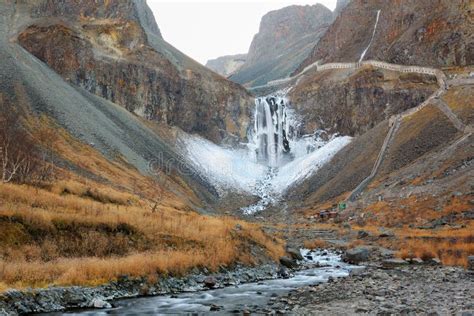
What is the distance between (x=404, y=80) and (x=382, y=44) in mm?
21518

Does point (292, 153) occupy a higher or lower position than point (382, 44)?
lower

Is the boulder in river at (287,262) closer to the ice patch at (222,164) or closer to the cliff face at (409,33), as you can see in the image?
the ice patch at (222,164)

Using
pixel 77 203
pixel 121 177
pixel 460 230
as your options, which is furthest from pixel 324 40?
pixel 77 203

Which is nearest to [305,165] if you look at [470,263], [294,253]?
[294,253]

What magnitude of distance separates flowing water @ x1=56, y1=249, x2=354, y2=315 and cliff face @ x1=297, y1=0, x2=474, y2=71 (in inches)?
3169

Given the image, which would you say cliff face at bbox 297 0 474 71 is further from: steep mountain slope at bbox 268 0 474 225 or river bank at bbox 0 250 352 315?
river bank at bbox 0 250 352 315

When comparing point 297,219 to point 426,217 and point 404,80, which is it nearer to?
point 426,217

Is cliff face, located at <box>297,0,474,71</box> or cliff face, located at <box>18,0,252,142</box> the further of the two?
cliff face, located at <box>18,0,252,142</box>

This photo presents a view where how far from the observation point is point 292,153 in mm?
109500

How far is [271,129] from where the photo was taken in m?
116

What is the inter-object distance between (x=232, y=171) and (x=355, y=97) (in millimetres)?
33756

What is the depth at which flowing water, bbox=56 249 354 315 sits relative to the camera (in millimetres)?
15391

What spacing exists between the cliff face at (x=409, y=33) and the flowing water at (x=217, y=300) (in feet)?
264

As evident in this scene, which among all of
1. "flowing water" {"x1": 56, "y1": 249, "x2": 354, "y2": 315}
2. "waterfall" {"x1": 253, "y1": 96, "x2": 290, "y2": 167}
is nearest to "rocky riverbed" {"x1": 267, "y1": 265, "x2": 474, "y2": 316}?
"flowing water" {"x1": 56, "y1": 249, "x2": 354, "y2": 315}
